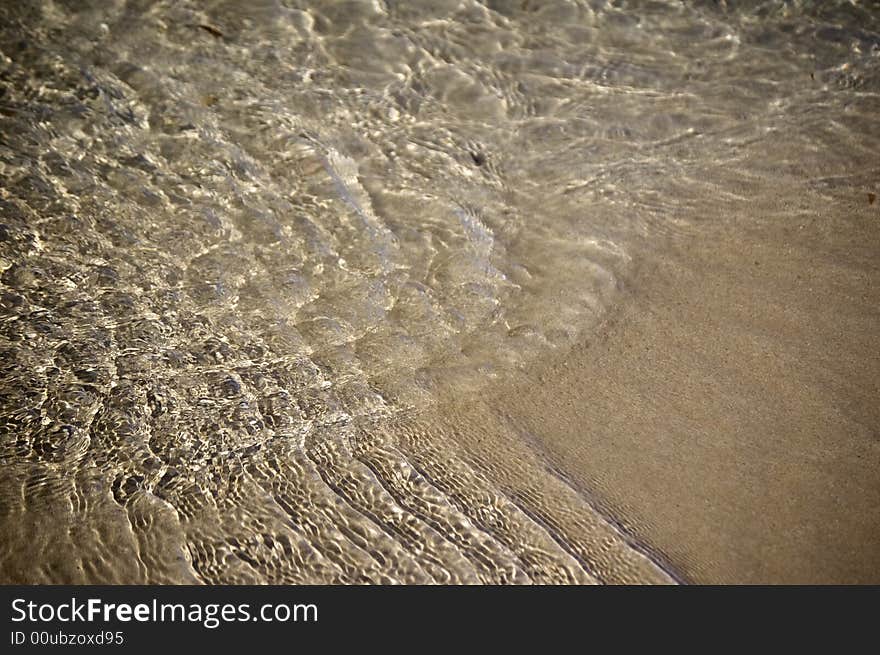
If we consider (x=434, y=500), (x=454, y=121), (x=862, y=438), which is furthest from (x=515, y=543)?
(x=454, y=121)

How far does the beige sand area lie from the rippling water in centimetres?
11

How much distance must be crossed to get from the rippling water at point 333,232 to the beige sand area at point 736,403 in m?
0.11

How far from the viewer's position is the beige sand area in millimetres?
1958

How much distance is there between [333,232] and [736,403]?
4.54 feet

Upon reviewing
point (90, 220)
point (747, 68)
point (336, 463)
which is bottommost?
point (336, 463)

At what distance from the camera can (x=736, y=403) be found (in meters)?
2.21

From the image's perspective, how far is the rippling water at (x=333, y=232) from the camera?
2031mm

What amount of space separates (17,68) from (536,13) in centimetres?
178

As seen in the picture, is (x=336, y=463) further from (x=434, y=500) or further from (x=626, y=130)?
(x=626, y=130)

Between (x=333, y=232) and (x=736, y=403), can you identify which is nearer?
(x=736, y=403)

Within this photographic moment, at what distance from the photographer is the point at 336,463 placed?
2.15 meters

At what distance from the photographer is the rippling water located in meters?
2.03
